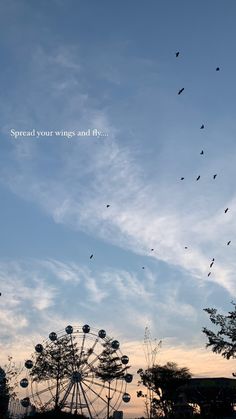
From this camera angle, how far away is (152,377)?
7088 cm

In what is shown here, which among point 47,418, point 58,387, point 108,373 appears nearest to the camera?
point 47,418

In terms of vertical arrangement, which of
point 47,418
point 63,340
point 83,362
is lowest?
point 47,418

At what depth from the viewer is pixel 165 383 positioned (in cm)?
6975

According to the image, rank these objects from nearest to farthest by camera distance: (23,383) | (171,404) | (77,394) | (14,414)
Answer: (14,414)
(23,383)
(77,394)
(171,404)

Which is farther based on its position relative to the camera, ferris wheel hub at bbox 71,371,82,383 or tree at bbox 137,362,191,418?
tree at bbox 137,362,191,418

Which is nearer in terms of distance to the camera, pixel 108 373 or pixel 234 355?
pixel 234 355

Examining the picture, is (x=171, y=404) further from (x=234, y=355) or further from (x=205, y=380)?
(x=234, y=355)

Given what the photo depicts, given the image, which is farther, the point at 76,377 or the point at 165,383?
the point at 165,383

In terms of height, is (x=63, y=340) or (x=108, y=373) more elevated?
(x=63, y=340)

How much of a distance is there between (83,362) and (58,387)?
19.1ft

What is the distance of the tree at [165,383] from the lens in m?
69.6

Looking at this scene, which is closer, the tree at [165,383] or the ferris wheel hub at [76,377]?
the ferris wheel hub at [76,377]

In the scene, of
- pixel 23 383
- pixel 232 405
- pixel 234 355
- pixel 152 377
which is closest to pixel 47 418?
pixel 23 383

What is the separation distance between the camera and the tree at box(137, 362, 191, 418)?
69562 mm
